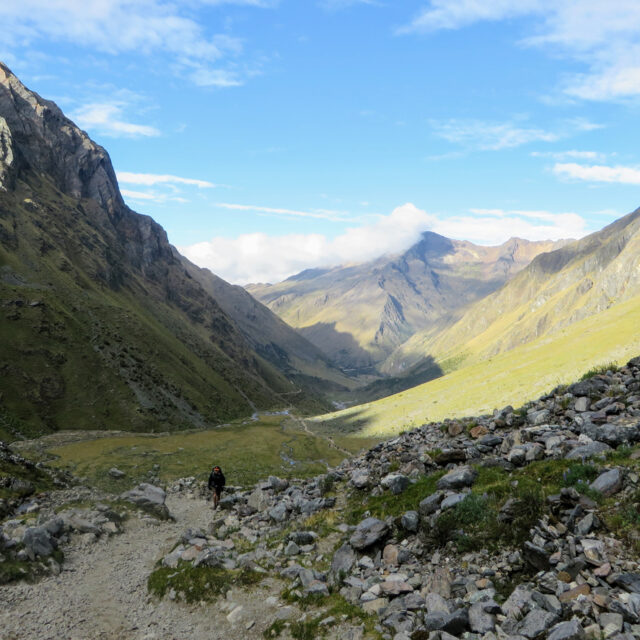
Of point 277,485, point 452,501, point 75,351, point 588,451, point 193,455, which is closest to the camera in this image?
point 452,501

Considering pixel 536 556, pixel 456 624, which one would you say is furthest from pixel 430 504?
pixel 456 624

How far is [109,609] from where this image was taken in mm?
15523

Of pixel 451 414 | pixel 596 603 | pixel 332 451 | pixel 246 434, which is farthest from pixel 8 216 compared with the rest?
pixel 596 603

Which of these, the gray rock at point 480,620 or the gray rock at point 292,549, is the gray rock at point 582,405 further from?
the gray rock at point 292,549

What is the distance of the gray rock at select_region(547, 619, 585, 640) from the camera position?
7.27 metres

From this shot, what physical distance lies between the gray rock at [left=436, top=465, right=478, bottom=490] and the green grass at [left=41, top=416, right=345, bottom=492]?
97.2 feet

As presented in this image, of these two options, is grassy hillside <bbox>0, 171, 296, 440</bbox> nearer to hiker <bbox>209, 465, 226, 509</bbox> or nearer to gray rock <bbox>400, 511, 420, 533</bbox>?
hiker <bbox>209, 465, 226, 509</bbox>

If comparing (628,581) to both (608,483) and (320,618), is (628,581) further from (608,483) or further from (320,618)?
(320,618)

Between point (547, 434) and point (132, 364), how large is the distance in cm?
11751

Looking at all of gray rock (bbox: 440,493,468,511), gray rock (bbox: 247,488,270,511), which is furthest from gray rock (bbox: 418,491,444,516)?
gray rock (bbox: 247,488,270,511)

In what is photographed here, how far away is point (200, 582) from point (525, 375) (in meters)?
66.5

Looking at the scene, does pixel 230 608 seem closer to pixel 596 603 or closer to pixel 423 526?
pixel 423 526

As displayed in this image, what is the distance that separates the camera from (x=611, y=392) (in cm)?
1970

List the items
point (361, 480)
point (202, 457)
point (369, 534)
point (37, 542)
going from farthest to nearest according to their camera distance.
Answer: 1. point (202, 457)
2. point (361, 480)
3. point (37, 542)
4. point (369, 534)
